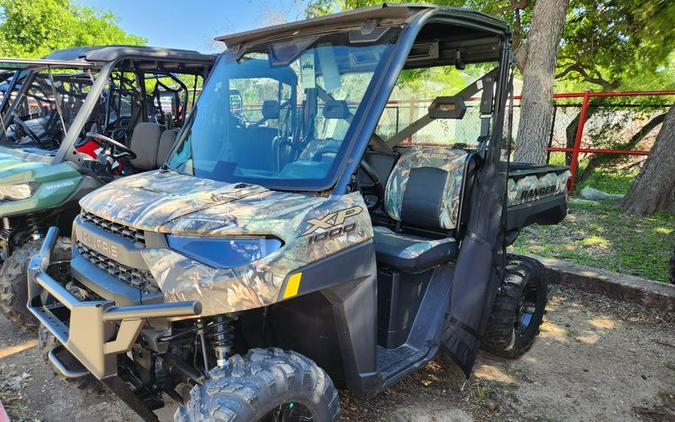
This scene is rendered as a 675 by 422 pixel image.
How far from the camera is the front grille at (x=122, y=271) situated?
2016mm

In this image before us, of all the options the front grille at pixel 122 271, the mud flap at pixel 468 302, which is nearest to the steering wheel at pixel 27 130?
the front grille at pixel 122 271

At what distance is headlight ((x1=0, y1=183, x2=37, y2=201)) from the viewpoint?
386 cm

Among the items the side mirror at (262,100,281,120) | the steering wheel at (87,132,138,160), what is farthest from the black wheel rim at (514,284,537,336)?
the steering wheel at (87,132,138,160)

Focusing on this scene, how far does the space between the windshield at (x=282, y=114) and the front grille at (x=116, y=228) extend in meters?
0.58

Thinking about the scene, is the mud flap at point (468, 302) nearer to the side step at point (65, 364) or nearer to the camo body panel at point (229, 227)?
the camo body panel at point (229, 227)

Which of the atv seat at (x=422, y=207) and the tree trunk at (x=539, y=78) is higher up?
the tree trunk at (x=539, y=78)

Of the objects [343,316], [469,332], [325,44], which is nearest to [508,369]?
[469,332]

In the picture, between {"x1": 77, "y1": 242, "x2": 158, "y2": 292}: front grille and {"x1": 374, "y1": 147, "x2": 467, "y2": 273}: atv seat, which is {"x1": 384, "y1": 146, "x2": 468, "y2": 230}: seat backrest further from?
{"x1": 77, "y1": 242, "x2": 158, "y2": 292}: front grille

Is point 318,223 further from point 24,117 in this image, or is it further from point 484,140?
point 24,117

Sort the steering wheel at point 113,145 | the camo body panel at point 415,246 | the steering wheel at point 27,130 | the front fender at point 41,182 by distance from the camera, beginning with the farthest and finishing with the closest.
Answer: the steering wheel at point 27,130
the steering wheel at point 113,145
the front fender at point 41,182
the camo body panel at point 415,246

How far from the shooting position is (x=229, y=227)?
1941 millimetres

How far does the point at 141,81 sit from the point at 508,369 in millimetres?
5343

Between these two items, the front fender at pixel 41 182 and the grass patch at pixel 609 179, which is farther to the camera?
the grass patch at pixel 609 179

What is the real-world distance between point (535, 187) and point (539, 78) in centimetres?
424
